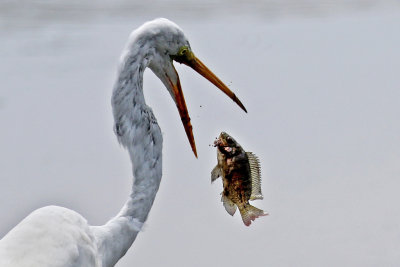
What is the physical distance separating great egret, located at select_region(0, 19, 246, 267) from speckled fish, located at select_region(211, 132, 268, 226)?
0.28 metres

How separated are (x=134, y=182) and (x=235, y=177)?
0.59 m

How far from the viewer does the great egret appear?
4449mm

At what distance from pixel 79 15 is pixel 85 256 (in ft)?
26.0

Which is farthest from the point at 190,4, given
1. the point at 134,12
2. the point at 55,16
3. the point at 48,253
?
the point at 48,253

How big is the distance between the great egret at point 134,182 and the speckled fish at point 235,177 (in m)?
0.28

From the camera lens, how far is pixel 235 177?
5.16 meters

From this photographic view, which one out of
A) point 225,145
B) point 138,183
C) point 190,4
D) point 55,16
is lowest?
point 138,183

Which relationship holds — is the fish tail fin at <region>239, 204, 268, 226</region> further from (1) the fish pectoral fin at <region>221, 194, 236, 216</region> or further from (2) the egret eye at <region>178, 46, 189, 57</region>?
(2) the egret eye at <region>178, 46, 189, 57</region>

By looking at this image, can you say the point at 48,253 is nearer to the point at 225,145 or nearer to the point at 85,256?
the point at 85,256

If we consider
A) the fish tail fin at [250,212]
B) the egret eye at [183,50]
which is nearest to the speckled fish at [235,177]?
the fish tail fin at [250,212]

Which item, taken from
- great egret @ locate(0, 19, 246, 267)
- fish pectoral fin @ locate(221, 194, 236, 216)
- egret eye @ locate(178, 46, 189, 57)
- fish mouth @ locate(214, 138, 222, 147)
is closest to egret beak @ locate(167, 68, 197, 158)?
great egret @ locate(0, 19, 246, 267)

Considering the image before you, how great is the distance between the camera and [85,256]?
15.0 ft

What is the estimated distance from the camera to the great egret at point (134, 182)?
14.6 feet

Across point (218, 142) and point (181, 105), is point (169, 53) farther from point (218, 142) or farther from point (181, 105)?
point (218, 142)
